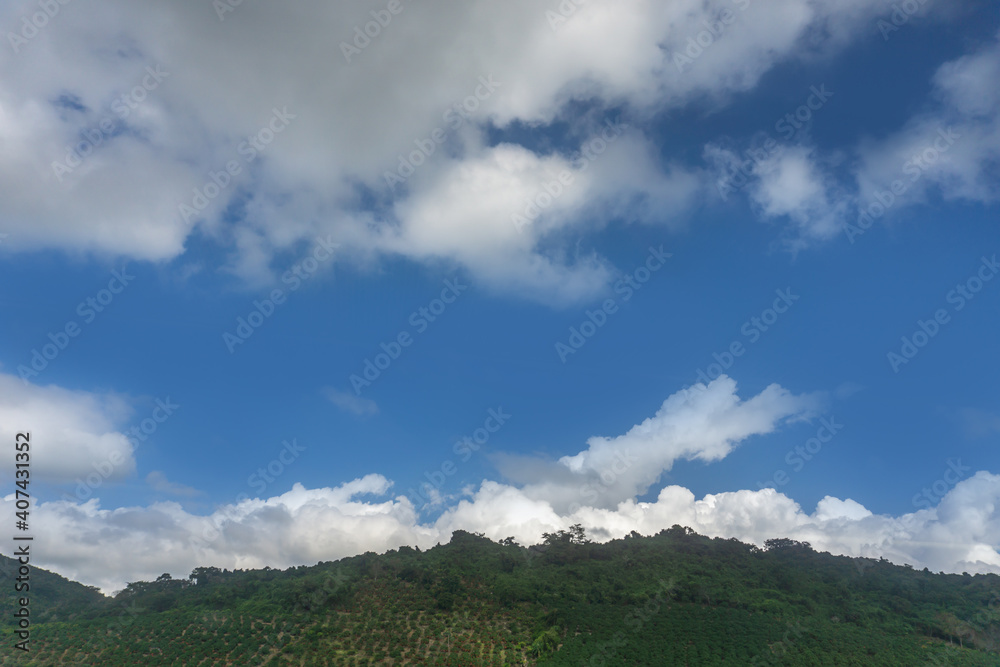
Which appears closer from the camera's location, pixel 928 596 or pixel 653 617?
pixel 653 617

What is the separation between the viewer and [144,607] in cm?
6975

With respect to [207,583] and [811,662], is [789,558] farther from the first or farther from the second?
[207,583]

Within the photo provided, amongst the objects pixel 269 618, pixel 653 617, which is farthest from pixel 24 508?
pixel 653 617

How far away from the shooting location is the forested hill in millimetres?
53656

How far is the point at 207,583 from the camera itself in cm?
8788

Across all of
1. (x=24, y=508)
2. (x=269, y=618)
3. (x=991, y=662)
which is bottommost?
(x=991, y=662)

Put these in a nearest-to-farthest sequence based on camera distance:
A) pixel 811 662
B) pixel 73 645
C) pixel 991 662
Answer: pixel 811 662 → pixel 991 662 → pixel 73 645

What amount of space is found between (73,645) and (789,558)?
10745cm

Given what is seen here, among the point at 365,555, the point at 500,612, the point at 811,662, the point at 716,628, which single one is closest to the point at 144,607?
the point at 365,555

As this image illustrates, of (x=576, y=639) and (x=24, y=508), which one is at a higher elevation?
(x=24, y=508)

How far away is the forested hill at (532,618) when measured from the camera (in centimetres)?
5366

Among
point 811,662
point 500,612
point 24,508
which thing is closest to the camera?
point 24,508

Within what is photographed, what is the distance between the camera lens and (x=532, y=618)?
61.0m

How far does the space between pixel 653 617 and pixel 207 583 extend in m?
72.8
